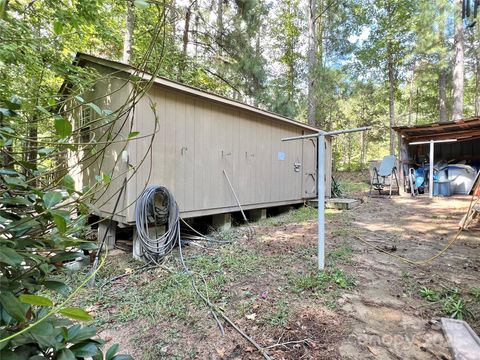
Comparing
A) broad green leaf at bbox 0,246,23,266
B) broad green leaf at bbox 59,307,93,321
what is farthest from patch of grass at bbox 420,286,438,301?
broad green leaf at bbox 0,246,23,266

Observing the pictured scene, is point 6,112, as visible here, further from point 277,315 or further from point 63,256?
point 277,315

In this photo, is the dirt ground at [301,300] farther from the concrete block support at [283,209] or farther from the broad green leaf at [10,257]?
the concrete block support at [283,209]

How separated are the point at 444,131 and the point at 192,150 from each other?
927 cm

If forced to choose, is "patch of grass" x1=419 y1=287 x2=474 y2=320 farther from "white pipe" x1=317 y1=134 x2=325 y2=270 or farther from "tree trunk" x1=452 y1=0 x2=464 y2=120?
"tree trunk" x1=452 y1=0 x2=464 y2=120

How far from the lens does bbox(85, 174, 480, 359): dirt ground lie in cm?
201

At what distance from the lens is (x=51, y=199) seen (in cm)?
89

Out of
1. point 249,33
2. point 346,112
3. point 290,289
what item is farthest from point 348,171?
point 290,289

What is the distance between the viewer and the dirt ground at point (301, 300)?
2006 mm

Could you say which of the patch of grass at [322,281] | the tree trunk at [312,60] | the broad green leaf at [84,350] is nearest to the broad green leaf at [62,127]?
the broad green leaf at [84,350]

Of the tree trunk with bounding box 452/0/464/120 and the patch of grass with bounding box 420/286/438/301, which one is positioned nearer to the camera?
the patch of grass with bounding box 420/286/438/301

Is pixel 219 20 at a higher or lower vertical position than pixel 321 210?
higher

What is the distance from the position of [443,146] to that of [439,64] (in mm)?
5332

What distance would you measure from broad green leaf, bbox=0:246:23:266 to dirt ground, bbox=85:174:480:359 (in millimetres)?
1622

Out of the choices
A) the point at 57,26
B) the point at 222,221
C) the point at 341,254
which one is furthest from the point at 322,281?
the point at 222,221
